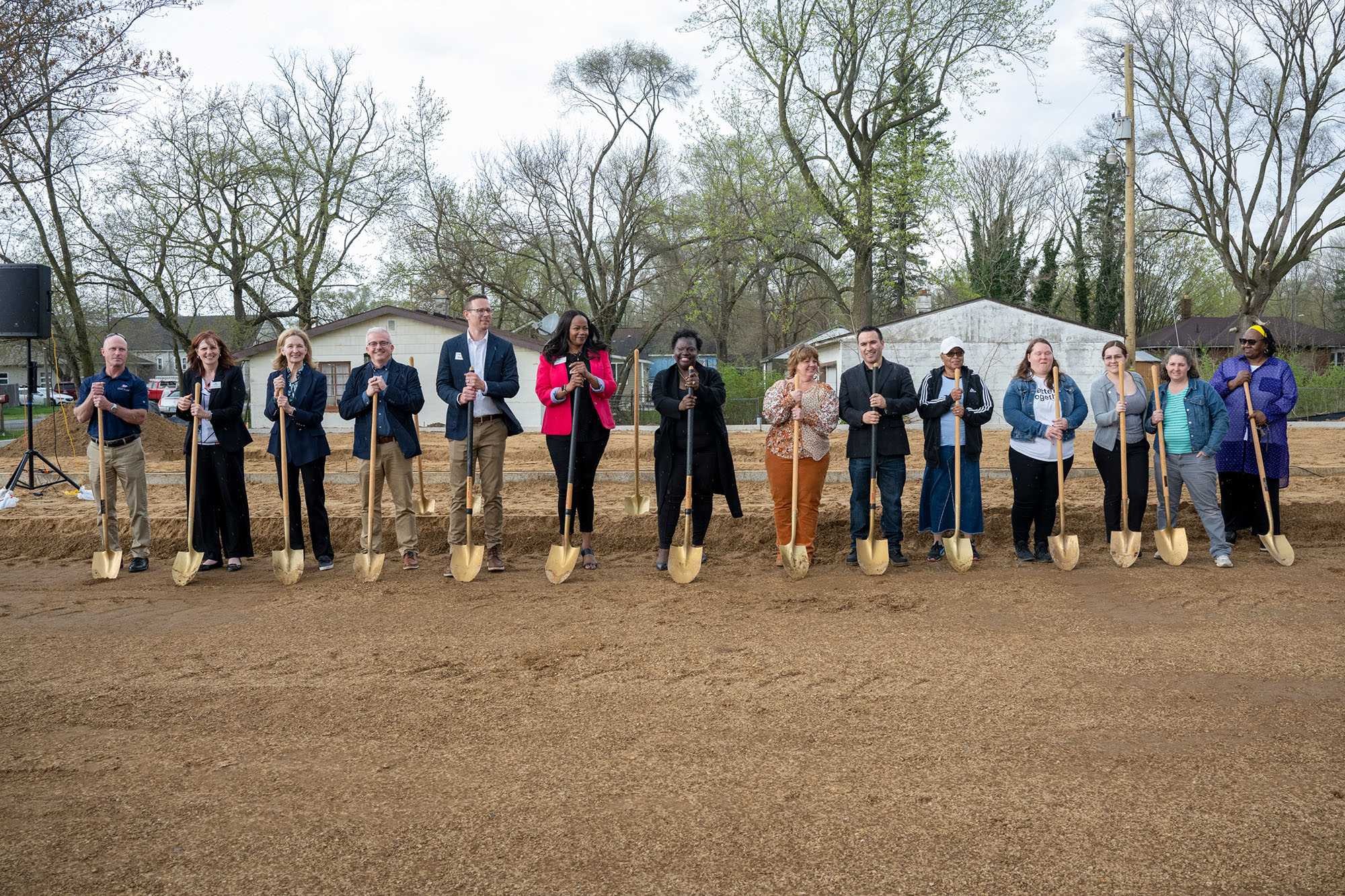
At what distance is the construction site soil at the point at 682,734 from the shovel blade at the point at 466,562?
0.38 feet

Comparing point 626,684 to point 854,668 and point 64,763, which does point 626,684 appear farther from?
point 64,763

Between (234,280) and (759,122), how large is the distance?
56.4 ft

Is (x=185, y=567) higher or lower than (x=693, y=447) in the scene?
lower

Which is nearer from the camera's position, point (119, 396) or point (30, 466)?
point (119, 396)

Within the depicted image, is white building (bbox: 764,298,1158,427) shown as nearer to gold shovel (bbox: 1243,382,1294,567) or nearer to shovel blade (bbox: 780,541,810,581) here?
gold shovel (bbox: 1243,382,1294,567)

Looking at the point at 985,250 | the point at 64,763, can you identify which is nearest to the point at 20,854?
the point at 64,763

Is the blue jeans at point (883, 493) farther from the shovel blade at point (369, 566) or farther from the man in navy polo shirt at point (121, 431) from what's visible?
the man in navy polo shirt at point (121, 431)

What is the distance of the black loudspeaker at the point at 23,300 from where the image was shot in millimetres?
10805

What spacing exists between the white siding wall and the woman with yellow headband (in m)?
19.9

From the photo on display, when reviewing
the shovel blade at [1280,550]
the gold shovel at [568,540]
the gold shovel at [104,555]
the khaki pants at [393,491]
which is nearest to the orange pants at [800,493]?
the gold shovel at [568,540]

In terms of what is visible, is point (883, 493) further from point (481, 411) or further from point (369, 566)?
point (369, 566)

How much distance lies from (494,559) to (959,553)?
11.7 feet

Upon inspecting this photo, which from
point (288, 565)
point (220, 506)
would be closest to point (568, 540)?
point (288, 565)

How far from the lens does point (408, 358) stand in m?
26.6
